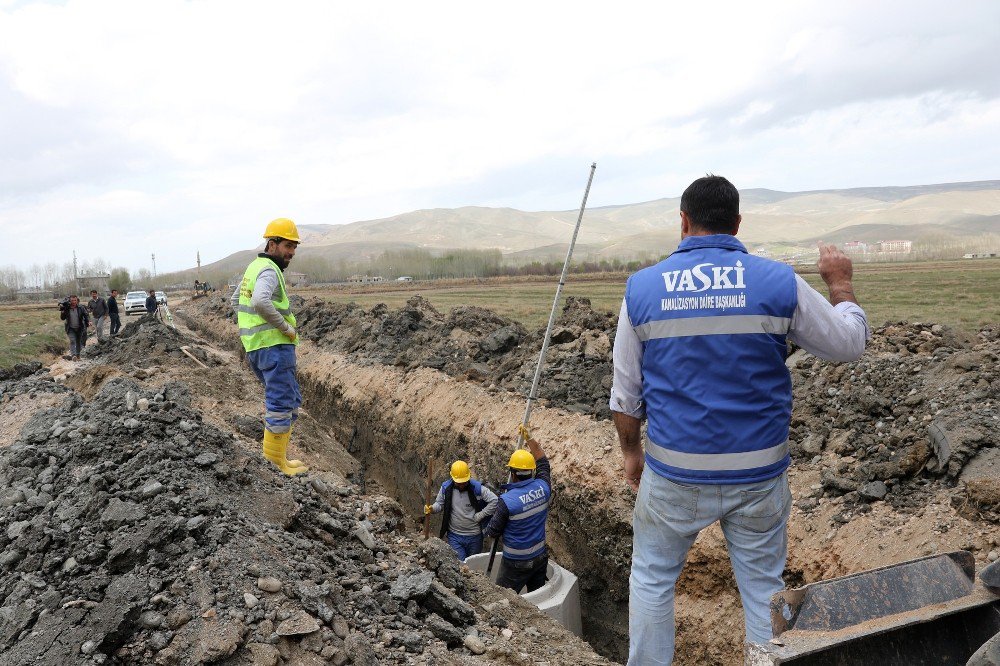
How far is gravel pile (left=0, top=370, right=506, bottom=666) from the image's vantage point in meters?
3.04

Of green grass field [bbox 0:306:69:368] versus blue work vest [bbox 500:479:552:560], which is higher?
green grass field [bbox 0:306:69:368]

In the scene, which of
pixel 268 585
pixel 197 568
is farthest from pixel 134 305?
pixel 268 585

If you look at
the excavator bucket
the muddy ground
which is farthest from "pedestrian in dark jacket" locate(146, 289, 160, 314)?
the excavator bucket

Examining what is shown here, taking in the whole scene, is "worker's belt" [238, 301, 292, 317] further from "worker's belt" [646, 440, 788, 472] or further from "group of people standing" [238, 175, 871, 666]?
"worker's belt" [646, 440, 788, 472]

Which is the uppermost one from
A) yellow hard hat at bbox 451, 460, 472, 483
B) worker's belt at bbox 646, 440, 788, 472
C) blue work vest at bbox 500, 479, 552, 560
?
worker's belt at bbox 646, 440, 788, 472

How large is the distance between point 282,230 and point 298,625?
351 cm

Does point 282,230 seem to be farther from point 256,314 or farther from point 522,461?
point 522,461

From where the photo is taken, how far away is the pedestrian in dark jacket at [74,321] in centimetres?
1678

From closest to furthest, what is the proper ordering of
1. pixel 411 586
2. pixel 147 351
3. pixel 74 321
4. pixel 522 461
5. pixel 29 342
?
pixel 411 586, pixel 522 461, pixel 147 351, pixel 74 321, pixel 29 342

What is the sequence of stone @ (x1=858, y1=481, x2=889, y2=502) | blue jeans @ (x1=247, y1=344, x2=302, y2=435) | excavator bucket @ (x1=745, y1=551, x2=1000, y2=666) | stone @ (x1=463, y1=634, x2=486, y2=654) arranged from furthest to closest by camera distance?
blue jeans @ (x1=247, y1=344, x2=302, y2=435) < stone @ (x1=858, y1=481, x2=889, y2=502) < stone @ (x1=463, y1=634, x2=486, y2=654) < excavator bucket @ (x1=745, y1=551, x2=1000, y2=666)

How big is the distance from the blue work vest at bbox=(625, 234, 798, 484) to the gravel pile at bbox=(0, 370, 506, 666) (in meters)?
1.88

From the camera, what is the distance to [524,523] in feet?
19.6

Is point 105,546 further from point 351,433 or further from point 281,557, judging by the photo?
point 351,433

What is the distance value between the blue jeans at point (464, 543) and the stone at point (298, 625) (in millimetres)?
3587
